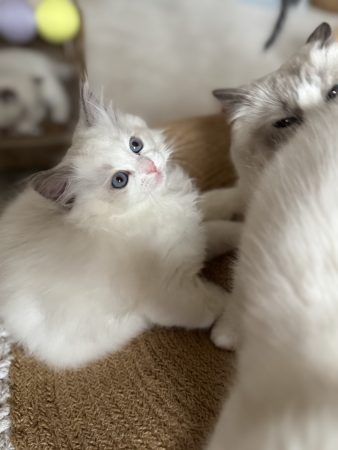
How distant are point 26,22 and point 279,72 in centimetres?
100

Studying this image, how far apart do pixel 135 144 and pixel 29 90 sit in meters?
0.95

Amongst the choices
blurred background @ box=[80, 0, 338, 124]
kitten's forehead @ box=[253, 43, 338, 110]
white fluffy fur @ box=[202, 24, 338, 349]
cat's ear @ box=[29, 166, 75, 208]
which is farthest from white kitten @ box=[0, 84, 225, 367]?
blurred background @ box=[80, 0, 338, 124]

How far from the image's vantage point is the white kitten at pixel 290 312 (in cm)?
49

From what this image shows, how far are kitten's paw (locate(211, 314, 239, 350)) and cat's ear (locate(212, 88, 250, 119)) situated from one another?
0.49 meters

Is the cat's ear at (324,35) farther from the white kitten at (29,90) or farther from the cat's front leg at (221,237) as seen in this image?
the white kitten at (29,90)

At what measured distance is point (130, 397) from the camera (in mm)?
912

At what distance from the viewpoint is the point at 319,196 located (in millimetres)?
621

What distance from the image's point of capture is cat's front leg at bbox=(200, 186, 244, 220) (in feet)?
4.06

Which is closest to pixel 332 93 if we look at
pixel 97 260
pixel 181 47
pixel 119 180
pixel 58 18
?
pixel 119 180

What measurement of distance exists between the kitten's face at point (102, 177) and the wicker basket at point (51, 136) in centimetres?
83

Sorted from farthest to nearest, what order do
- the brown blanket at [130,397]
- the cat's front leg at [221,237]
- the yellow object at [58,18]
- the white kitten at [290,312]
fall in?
the yellow object at [58,18] → the cat's front leg at [221,237] → the brown blanket at [130,397] → the white kitten at [290,312]

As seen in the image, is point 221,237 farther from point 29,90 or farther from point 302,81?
point 29,90

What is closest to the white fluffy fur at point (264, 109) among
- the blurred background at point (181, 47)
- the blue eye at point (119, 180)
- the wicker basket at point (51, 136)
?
the blue eye at point (119, 180)

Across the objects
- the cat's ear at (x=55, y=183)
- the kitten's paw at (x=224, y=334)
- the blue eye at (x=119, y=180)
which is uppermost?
the blue eye at (x=119, y=180)
